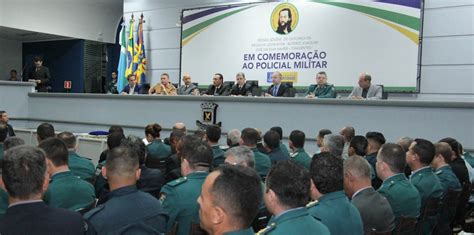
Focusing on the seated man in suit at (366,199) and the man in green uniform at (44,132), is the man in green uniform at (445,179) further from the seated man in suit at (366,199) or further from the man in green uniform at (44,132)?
the man in green uniform at (44,132)

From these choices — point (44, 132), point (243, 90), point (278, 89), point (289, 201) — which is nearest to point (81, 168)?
point (44, 132)

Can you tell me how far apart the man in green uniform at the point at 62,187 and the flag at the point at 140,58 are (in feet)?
27.9

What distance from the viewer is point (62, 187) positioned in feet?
8.28

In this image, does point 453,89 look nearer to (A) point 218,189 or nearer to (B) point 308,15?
(B) point 308,15

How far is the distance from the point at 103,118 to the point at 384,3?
5269mm

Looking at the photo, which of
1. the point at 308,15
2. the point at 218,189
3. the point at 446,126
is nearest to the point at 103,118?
the point at 308,15

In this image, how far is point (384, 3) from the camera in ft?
27.1

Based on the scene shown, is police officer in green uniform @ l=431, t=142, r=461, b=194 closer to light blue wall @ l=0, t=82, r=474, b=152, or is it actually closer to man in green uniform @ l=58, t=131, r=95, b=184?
light blue wall @ l=0, t=82, r=474, b=152

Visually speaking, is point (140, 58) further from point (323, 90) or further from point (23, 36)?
point (323, 90)

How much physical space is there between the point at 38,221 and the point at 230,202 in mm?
722

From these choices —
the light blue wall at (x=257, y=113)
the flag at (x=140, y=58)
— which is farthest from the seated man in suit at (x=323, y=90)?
the flag at (x=140, y=58)

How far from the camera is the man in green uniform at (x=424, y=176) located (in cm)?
324

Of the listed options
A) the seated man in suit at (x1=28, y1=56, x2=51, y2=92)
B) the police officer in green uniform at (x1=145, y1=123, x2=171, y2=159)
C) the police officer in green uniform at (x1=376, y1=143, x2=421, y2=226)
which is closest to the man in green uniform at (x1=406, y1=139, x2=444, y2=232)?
the police officer in green uniform at (x1=376, y1=143, x2=421, y2=226)

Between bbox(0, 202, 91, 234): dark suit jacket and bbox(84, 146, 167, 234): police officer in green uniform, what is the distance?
0.69 feet
